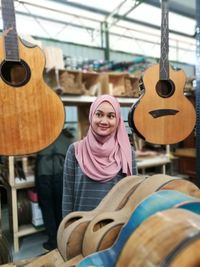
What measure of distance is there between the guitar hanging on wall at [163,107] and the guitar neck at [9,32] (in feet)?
1.50

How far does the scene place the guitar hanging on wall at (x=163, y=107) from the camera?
0.97 meters

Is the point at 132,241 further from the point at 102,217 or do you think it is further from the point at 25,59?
the point at 25,59

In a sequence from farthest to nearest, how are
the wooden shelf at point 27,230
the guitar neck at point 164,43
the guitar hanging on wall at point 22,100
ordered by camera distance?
the wooden shelf at point 27,230 < the guitar neck at point 164,43 < the guitar hanging on wall at point 22,100

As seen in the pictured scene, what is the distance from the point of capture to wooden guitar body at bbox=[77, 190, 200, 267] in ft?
1.15

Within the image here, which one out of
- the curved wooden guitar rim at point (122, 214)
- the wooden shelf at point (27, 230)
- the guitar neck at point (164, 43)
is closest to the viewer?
the curved wooden guitar rim at point (122, 214)

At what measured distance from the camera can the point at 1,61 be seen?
75 cm

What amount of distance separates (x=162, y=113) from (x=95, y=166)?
374mm

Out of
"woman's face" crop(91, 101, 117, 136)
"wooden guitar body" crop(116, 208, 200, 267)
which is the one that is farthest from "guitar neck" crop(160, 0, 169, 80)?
"wooden guitar body" crop(116, 208, 200, 267)

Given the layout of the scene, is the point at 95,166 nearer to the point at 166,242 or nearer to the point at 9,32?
the point at 9,32

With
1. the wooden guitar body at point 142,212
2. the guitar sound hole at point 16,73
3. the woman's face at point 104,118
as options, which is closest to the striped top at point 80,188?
the woman's face at point 104,118

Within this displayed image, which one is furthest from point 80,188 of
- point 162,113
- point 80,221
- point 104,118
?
point 80,221

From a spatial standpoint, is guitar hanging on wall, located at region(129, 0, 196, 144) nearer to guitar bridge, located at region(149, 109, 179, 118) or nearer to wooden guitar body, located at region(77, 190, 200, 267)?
guitar bridge, located at region(149, 109, 179, 118)

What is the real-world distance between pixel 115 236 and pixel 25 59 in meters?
0.61

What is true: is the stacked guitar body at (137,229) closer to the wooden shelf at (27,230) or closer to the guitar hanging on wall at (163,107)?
the guitar hanging on wall at (163,107)
